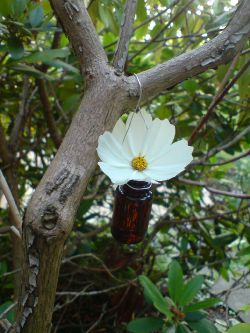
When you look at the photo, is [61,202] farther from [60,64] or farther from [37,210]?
[60,64]

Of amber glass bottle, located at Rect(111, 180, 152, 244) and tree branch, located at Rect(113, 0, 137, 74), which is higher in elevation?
tree branch, located at Rect(113, 0, 137, 74)

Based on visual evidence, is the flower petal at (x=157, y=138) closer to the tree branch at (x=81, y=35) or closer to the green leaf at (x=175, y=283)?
the tree branch at (x=81, y=35)

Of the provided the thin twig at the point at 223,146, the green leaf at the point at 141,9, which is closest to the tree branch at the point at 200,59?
the green leaf at the point at 141,9

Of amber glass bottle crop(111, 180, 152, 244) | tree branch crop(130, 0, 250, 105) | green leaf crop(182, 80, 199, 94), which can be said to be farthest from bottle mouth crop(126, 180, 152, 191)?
green leaf crop(182, 80, 199, 94)

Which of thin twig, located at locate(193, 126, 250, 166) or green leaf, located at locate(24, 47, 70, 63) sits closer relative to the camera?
green leaf, located at locate(24, 47, 70, 63)

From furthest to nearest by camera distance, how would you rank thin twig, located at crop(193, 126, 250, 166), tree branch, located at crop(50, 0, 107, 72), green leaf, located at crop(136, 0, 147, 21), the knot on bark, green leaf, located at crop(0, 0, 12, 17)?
thin twig, located at crop(193, 126, 250, 166)
green leaf, located at crop(136, 0, 147, 21)
green leaf, located at crop(0, 0, 12, 17)
tree branch, located at crop(50, 0, 107, 72)
the knot on bark

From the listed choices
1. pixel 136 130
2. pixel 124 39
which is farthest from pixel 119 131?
pixel 124 39

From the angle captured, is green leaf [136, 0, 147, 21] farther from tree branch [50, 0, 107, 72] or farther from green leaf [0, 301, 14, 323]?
green leaf [0, 301, 14, 323]
